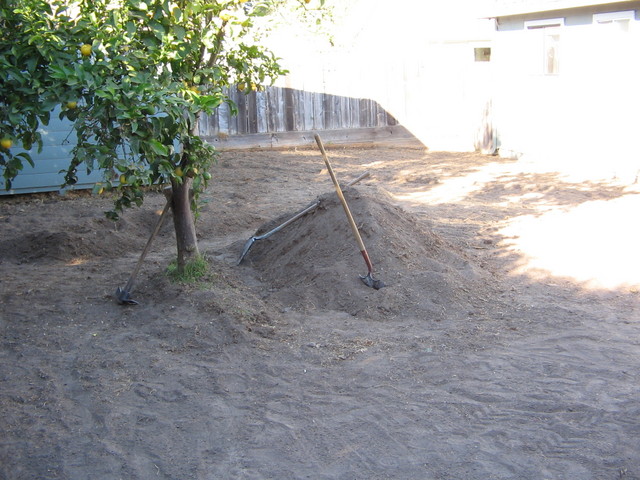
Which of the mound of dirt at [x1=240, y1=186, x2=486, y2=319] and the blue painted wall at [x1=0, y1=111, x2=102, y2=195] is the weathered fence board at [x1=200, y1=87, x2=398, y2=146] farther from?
the mound of dirt at [x1=240, y1=186, x2=486, y2=319]

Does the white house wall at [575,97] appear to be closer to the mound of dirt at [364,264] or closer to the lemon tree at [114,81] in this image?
the mound of dirt at [364,264]

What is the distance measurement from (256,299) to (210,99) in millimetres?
2404

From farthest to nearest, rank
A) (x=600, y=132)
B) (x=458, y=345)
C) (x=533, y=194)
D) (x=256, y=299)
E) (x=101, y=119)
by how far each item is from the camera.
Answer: (x=600, y=132), (x=533, y=194), (x=256, y=299), (x=458, y=345), (x=101, y=119)

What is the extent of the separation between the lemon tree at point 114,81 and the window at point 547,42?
377 inches

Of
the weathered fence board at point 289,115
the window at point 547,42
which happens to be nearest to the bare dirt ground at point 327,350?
the window at point 547,42

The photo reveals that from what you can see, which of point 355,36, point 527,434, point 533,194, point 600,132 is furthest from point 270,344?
point 355,36

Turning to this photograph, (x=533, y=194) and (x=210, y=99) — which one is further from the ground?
(x=210, y=99)

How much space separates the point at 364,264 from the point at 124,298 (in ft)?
7.59

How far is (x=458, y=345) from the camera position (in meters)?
5.63

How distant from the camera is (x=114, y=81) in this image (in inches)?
184

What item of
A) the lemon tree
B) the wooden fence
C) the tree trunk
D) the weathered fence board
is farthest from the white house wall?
the lemon tree

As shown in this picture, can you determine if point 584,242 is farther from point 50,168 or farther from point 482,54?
point 482,54

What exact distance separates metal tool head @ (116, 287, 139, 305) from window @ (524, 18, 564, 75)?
1047cm

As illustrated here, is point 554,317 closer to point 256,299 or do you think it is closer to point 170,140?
point 256,299
